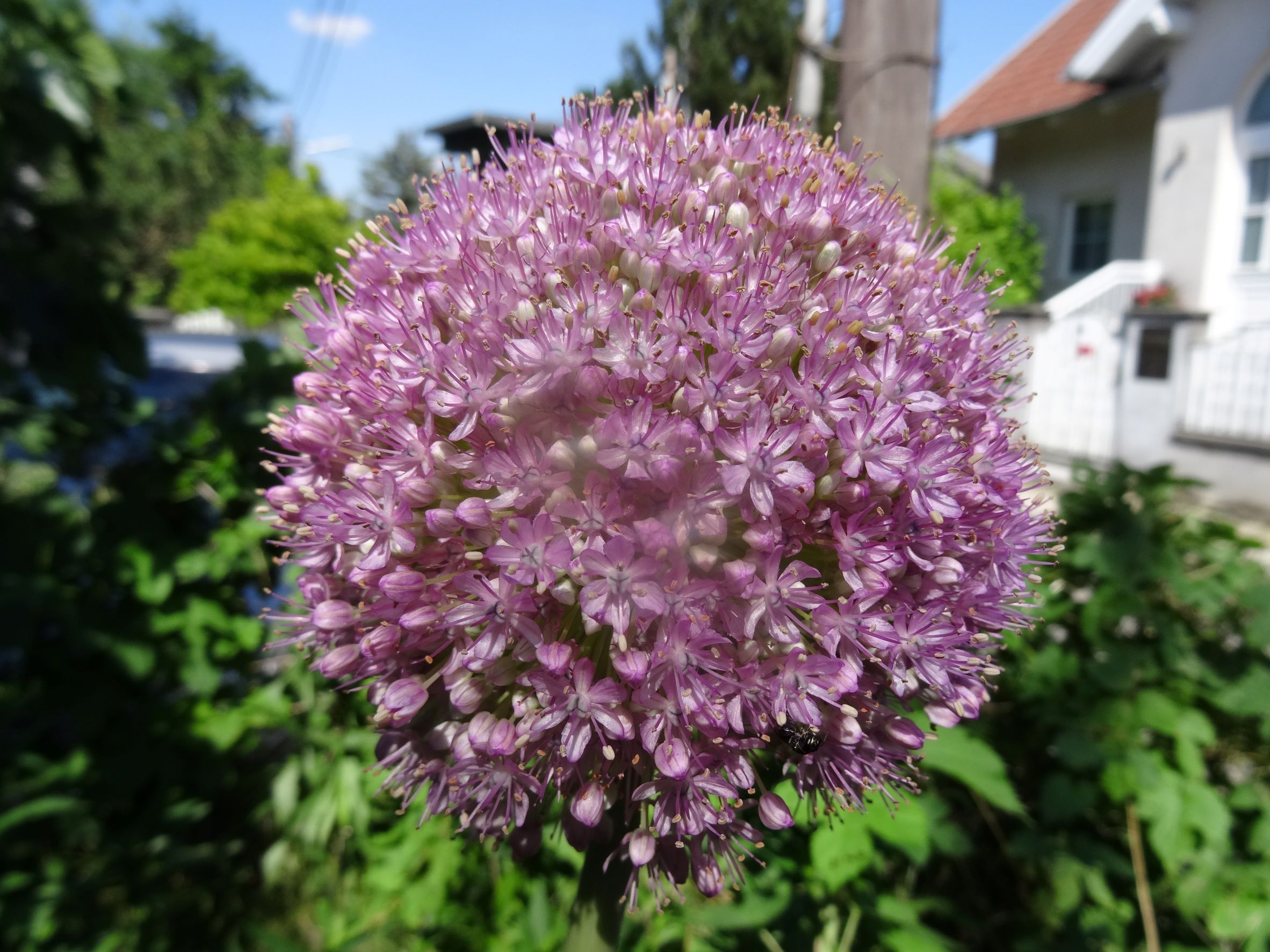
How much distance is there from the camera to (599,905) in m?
1.14

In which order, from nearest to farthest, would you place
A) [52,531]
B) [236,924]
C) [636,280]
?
[636,280], [52,531], [236,924]

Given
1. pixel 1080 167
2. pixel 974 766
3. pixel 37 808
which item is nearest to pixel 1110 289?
pixel 1080 167

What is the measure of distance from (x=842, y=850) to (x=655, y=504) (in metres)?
0.85

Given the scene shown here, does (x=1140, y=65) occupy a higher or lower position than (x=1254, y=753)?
higher

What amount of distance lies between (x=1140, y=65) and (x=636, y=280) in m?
13.1

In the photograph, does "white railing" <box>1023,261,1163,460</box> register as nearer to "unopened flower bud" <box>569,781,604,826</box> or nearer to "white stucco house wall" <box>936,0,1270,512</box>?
"white stucco house wall" <box>936,0,1270,512</box>

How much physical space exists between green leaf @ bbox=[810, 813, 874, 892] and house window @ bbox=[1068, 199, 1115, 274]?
12620 millimetres

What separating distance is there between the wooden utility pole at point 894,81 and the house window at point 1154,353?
27.3ft

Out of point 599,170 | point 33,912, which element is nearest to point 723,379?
point 599,170

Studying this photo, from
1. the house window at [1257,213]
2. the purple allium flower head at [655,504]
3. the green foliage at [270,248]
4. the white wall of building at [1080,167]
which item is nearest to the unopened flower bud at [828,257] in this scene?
the purple allium flower head at [655,504]

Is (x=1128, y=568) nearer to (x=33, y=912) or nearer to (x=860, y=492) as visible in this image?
(x=860, y=492)

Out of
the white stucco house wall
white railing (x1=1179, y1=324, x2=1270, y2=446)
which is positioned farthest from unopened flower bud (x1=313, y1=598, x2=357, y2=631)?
white railing (x1=1179, y1=324, x2=1270, y2=446)

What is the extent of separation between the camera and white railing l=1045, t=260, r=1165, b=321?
400 inches

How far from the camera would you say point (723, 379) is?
0.98 meters
